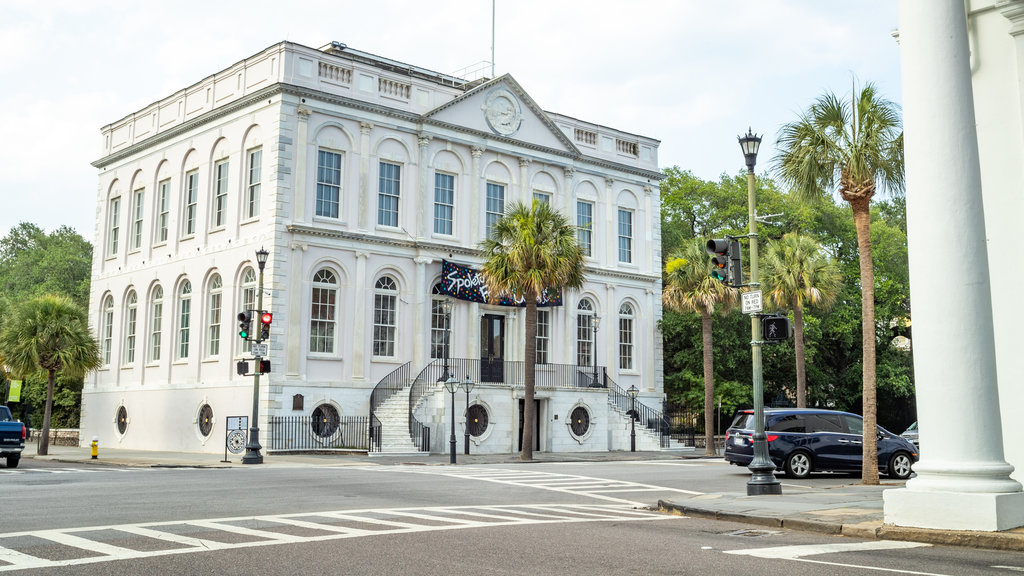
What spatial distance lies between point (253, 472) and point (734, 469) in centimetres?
Answer: 1260

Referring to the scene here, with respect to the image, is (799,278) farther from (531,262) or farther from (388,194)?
(388,194)

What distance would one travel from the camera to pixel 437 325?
3759cm

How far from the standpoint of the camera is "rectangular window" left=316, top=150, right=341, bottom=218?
35.2 metres

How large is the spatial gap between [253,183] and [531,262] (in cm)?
1084

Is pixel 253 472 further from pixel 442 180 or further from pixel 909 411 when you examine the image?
pixel 909 411

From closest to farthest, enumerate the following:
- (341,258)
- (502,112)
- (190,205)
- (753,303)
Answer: (753,303) → (341,258) → (190,205) → (502,112)

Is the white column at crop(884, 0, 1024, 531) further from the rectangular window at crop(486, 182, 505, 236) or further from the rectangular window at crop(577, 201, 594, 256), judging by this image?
the rectangular window at crop(577, 201, 594, 256)

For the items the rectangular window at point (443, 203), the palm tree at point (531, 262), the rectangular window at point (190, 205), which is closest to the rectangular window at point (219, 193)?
the rectangular window at point (190, 205)

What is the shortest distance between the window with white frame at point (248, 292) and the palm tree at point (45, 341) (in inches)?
245

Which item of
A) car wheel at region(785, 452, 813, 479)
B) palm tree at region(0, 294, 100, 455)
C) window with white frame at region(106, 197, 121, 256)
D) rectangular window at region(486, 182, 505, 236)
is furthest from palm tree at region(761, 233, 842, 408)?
window with white frame at region(106, 197, 121, 256)

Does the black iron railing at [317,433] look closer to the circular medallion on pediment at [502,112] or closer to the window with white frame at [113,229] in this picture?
the circular medallion on pediment at [502,112]

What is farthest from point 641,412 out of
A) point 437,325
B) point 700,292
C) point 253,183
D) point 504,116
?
point 253,183

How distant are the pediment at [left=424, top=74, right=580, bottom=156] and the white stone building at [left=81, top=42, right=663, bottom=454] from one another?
0.27ft

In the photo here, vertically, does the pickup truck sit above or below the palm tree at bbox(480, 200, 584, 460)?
below
